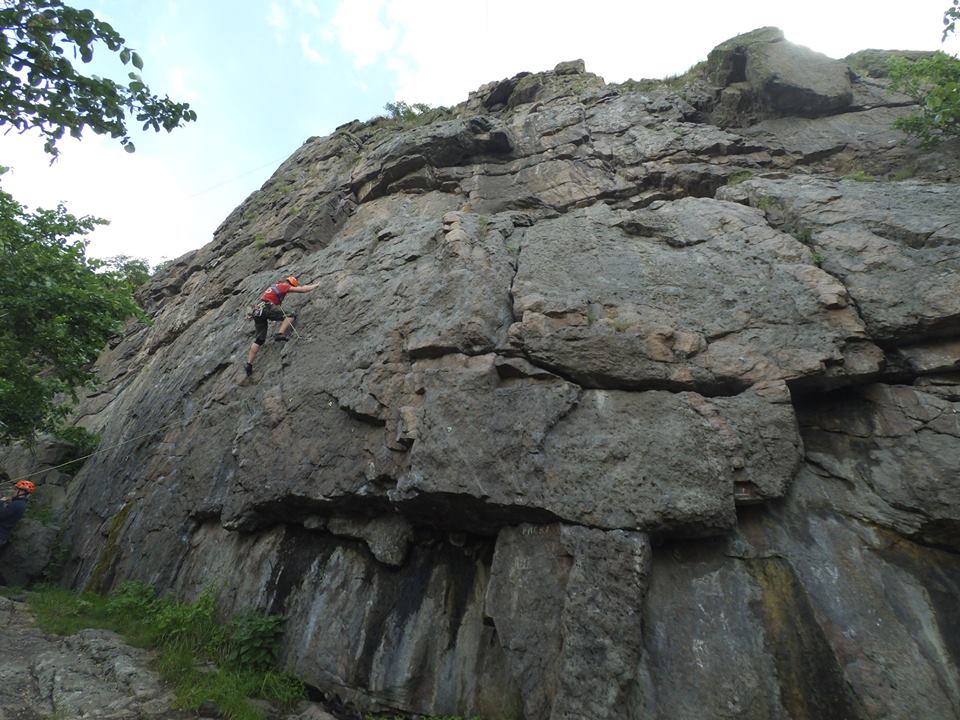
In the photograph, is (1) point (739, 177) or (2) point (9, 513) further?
(2) point (9, 513)

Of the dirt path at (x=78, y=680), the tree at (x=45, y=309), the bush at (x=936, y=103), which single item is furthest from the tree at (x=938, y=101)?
the tree at (x=45, y=309)

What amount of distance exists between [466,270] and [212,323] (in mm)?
8539

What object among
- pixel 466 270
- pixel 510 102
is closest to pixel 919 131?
pixel 466 270

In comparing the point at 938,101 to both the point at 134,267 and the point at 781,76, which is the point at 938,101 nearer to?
the point at 781,76

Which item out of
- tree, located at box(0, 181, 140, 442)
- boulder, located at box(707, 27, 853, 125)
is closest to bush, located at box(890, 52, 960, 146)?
boulder, located at box(707, 27, 853, 125)

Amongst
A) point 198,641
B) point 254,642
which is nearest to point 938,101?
point 254,642

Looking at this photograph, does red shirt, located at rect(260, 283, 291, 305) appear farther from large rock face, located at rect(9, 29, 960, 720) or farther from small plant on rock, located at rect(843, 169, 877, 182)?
small plant on rock, located at rect(843, 169, 877, 182)

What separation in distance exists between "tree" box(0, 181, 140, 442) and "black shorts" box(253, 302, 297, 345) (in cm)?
456

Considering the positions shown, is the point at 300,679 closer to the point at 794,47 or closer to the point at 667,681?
the point at 667,681

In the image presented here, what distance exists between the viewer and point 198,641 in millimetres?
7090

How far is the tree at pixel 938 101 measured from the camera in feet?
30.8

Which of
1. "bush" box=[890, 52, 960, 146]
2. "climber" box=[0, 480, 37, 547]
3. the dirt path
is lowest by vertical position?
the dirt path

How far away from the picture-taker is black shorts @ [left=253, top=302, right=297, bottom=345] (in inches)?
405

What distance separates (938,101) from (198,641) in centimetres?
1516
